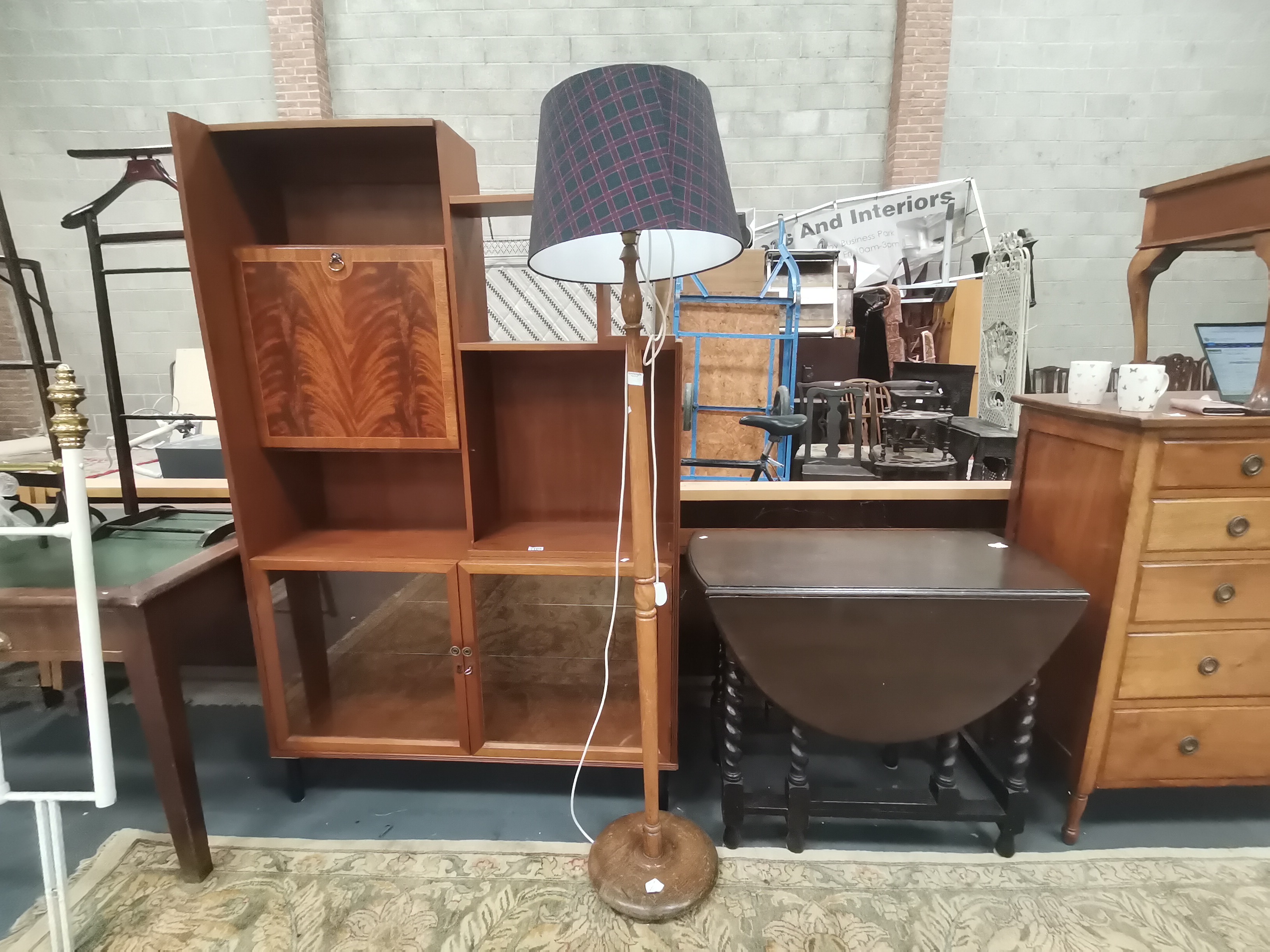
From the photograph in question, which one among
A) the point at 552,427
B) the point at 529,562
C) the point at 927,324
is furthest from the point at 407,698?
the point at 927,324

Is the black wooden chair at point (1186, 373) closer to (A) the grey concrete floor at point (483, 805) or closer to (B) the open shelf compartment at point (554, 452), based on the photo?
(A) the grey concrete floor at point (483, 805)

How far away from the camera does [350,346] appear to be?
52.3 inches

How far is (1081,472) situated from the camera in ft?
4.37

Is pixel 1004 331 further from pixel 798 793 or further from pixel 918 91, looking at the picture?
pixel 798 793

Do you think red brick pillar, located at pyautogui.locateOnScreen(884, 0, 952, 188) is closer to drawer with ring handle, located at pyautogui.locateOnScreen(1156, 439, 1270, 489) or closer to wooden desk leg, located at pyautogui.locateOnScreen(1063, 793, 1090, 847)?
drawer with ring handle, located at pyautogui.locateOnScreen(1156, 439, 1270, 489)

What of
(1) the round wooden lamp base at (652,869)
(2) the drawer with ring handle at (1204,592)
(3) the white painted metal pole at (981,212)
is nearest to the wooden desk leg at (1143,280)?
(2) the drawer with ring handle at (1204,592)

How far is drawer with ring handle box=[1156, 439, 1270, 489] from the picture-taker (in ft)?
3.82

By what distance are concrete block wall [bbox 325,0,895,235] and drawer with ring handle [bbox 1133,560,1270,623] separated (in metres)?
4.29

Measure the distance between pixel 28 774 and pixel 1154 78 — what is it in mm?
7322

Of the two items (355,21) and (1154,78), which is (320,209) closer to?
(355,21)

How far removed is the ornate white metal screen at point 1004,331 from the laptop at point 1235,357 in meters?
1.59

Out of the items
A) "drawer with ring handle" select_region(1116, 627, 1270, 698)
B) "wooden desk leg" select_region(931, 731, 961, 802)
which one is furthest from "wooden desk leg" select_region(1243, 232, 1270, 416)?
"wooden desk leg" select_region(931, 731, 961, 802)

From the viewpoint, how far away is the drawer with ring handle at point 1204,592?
123 centimetres

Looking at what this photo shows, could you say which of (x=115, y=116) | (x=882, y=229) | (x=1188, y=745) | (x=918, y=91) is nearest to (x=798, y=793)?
(x=1188, y=745)
